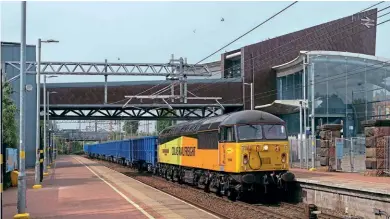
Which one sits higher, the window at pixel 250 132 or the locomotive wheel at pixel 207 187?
the window at pixel 250 132

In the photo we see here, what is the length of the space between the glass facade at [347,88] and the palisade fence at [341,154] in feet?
36.9

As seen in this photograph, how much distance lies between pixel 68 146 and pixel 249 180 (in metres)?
142

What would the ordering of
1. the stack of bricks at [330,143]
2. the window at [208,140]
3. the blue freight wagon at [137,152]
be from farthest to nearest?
the blue freight wagon at [137,152] → the stack of bricks at [330,143] → the window at [208,140]

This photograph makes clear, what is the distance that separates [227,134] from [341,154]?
12856mm

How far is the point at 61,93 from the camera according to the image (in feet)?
175

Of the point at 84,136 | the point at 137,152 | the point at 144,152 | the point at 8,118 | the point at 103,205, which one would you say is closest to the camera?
the point at 103,205

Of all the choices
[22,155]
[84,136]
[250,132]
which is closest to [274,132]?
[250,132]

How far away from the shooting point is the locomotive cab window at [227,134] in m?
17.9

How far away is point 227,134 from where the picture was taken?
1817cm

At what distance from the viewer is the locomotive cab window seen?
17859 mm

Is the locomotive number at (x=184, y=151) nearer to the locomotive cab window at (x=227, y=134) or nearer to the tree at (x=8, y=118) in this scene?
the locomotive cab window at (x=227, y=134)

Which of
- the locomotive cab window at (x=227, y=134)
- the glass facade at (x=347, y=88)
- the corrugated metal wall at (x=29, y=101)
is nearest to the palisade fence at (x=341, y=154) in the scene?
the locomotive cab window at (x=227, y=134)

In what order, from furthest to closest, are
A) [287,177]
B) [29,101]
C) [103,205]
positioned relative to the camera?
[29,101], [287,177], [103,205]

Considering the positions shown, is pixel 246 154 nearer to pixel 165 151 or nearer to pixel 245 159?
pixel 245 159
